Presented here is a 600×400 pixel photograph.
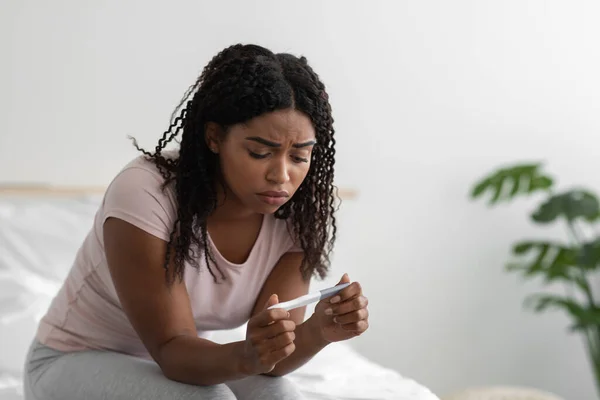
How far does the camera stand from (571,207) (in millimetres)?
2311

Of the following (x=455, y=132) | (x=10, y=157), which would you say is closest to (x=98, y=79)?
(x=10, y=157)

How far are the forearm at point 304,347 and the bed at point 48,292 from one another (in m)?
0.24

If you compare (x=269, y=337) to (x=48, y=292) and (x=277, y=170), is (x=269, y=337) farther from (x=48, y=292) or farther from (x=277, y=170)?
(x=48, y=292)

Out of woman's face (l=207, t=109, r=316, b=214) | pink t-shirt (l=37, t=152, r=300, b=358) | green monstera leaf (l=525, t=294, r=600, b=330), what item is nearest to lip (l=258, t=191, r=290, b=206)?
woman's face (l=207, t=109, r=316, b=214)

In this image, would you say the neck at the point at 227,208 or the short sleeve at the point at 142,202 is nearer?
the short sleeve at the point at 142,202

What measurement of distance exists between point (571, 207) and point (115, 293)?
155cm

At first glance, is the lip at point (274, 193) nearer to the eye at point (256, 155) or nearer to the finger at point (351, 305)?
the eye at point (256, 155)

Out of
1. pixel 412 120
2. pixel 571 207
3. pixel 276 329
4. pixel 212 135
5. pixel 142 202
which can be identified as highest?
pixel 412 120

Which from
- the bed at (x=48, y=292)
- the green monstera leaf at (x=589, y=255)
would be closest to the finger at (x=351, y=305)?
the bed at (x=48, y=292)

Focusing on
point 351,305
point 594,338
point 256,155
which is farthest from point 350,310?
point 594,338

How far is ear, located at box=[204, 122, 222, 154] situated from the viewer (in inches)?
45.2

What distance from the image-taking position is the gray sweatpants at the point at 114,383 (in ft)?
3.55

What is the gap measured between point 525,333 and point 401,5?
1.18 m

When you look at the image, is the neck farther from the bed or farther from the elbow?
the bed
